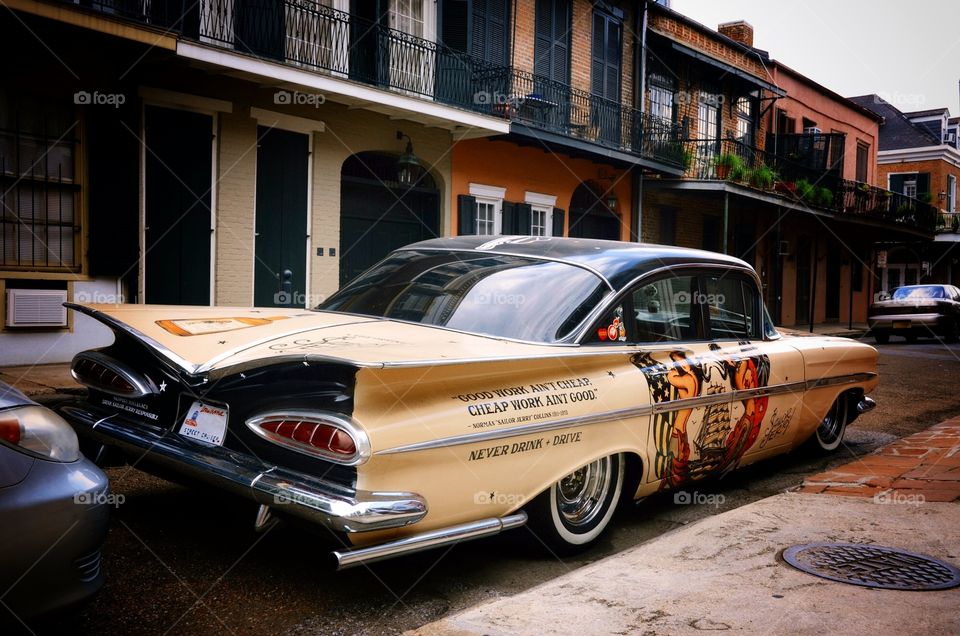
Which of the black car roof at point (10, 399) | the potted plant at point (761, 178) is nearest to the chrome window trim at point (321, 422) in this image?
the black car roof at point (10, 399)

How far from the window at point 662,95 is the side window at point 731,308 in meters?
15.3

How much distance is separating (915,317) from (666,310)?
18947 millimetres

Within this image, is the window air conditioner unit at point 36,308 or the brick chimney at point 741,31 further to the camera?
the brick chimney at point 741,31

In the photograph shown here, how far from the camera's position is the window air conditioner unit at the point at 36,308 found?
9.32 meters

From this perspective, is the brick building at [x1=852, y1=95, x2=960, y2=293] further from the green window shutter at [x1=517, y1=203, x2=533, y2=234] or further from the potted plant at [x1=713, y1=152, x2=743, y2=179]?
the green window shutter at [x1=517, y1=203, x2=533, y2=234]

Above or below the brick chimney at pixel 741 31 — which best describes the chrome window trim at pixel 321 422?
below

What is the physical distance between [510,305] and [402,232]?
10321mm

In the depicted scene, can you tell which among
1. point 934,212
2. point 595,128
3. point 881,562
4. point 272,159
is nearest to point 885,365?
point 595,128

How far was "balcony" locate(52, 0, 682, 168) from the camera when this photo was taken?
10562 millimetres

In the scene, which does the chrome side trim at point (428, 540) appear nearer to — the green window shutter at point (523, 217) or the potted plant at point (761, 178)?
the green window shutter at point (523, 217)

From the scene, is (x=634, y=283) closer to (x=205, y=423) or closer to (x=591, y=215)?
(x=205, y=423)

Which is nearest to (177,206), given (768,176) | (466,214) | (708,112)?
(466,214)

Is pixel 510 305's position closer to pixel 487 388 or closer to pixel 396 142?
pixel 487 388

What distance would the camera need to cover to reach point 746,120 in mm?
24328
